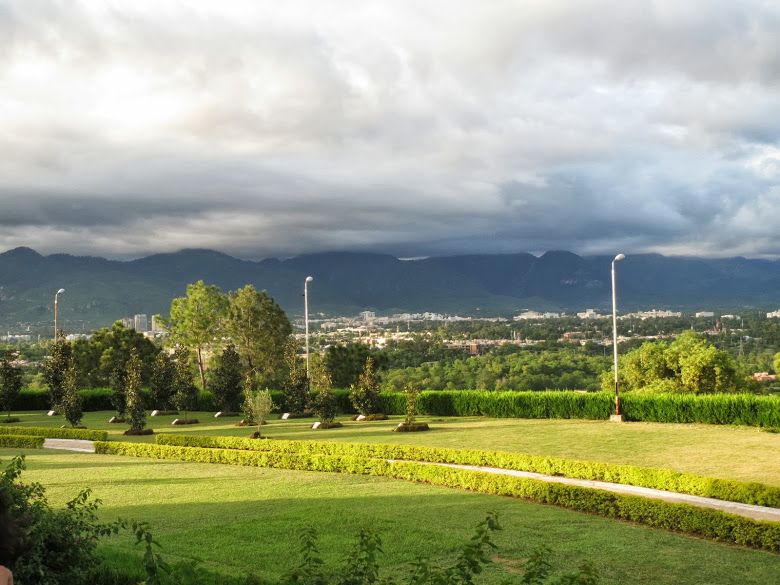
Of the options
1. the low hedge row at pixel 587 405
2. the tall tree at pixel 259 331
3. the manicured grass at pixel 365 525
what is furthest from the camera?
the tall tree at pixel 259 331

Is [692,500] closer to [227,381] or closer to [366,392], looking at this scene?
[366,392]

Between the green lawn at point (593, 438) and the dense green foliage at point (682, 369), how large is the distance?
10217 mm

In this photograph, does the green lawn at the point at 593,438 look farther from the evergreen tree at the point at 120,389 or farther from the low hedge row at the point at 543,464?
the low hedge row at the point at 543,464

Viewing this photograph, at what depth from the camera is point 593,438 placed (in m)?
26.6

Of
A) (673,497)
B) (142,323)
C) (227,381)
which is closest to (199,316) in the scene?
(227,381)

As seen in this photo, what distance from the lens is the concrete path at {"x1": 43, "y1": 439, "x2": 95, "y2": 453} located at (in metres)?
26.6

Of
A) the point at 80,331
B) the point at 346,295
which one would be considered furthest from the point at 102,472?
the point at 346,295

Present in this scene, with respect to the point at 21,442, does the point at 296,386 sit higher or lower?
higher

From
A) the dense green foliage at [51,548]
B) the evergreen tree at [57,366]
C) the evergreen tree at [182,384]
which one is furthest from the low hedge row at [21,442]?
the dense green foliage at [51,548]

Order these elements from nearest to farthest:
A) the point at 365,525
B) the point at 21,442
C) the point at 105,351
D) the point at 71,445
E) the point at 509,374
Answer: the point at 365,525
the point at 71,445
the point at 21,442
the point at 105,351
the point at 509,374

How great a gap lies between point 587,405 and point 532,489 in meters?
18.9

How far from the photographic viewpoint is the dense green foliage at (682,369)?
1545 inches

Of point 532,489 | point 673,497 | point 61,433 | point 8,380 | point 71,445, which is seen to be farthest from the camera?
point 8,380

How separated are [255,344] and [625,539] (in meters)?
47.8
